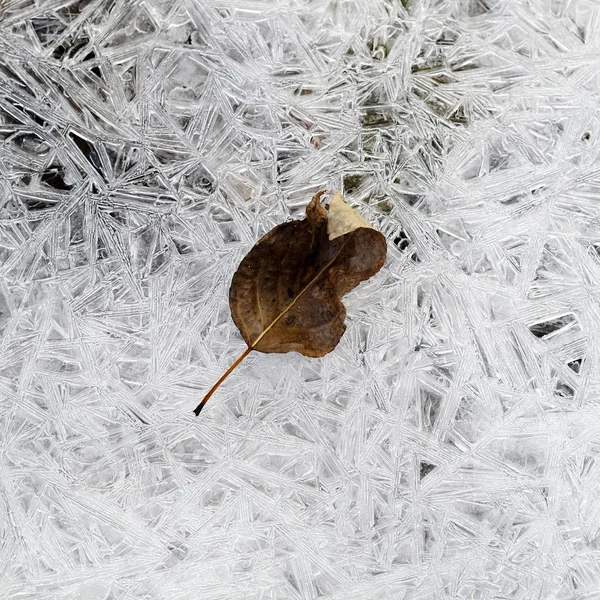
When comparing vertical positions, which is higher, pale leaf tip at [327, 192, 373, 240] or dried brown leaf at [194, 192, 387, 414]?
pale leaf tip at [327, 192, 373, 240]

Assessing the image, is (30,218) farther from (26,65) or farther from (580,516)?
(580,516)

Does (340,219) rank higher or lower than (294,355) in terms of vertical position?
higher

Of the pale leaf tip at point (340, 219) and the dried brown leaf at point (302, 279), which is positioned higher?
the pale leaf tip at point (340, 219)

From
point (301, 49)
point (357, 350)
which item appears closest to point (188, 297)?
point (357, 350)
